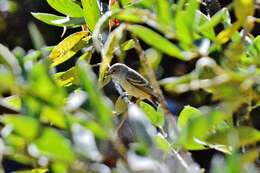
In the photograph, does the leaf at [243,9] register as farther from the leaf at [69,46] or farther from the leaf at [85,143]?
the leaf at [69,46]

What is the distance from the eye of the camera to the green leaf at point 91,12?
431 millimetres

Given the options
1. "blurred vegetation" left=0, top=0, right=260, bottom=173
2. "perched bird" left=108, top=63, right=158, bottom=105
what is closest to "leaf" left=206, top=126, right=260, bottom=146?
"blurred vegetation" left=0, top=0, right=260, bottom=173

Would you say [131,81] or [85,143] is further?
[131,81]

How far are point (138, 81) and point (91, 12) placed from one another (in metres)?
0.07

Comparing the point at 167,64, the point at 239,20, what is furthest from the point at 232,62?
the point at 167,64

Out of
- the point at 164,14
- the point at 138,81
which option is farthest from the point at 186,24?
the point at 138,81

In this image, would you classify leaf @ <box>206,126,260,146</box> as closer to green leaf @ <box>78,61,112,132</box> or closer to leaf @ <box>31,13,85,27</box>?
green leaf @ <box>78,61,112,132</box>

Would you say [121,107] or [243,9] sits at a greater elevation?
[243,9]

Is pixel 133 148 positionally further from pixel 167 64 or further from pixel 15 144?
pixel 167 64

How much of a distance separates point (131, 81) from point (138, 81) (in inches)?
0.6

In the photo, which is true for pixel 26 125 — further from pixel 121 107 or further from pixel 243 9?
pixel 121 107

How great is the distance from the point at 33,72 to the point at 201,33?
98 mm

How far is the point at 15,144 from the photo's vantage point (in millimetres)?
224

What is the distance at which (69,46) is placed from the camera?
47 centimetres
